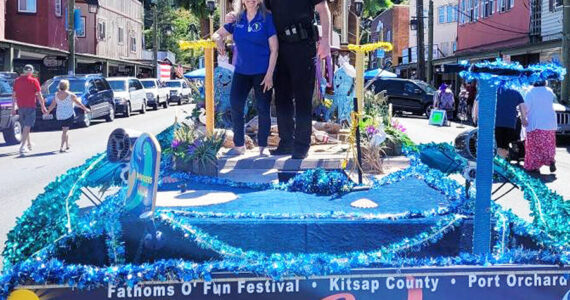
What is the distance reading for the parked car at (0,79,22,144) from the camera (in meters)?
16.2

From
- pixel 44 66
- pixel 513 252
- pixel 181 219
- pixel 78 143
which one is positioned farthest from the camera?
pixel 44 66

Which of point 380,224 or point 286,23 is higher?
point 286,23

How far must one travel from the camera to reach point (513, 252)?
10.0ft

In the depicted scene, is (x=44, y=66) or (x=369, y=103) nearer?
(x=369, y=103)

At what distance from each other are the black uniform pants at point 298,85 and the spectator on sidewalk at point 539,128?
6940 millimetres

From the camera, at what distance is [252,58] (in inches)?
215

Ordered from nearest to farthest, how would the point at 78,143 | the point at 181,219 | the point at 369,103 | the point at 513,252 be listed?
the point at 513,252 < the point at 181,219 < the point at 369,103 < the point at 78,143

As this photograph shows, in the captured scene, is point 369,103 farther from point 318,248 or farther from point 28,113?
point 28,113

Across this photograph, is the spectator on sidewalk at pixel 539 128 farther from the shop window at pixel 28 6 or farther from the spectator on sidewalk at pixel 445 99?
the shop window at pixel 28 6

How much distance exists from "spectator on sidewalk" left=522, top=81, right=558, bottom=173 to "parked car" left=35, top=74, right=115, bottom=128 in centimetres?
1507

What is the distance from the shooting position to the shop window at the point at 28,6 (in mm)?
34469

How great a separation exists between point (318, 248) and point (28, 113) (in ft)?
42.0

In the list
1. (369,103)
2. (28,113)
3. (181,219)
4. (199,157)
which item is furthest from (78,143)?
(181,219)

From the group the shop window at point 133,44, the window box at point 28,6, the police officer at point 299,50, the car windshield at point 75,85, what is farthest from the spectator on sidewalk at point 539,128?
the shop window at point 133,44
